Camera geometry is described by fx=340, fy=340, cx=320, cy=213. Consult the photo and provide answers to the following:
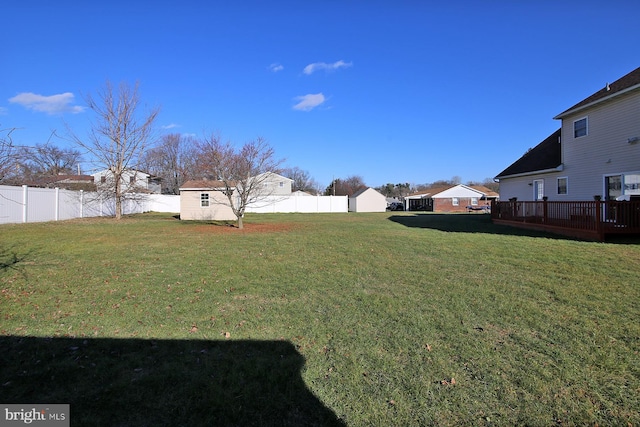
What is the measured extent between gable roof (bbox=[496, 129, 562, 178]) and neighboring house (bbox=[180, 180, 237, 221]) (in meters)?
18.7

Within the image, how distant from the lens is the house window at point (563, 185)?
1631 cm

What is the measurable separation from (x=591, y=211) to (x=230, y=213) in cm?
1999

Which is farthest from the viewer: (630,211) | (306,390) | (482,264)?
(630,211)

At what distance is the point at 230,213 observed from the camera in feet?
79.0

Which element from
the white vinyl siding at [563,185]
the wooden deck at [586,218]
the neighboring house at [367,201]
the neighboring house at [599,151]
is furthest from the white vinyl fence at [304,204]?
the wooden deck at [586,218]

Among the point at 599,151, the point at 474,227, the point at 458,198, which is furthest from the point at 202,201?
the point at 458,198

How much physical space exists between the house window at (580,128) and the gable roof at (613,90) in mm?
563

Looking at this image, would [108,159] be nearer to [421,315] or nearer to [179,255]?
[179,255]

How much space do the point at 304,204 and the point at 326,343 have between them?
38898 millimetres

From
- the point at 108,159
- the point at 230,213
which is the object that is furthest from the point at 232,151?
the point at 108,159

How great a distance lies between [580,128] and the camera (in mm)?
15453

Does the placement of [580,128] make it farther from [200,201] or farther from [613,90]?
[200,201]

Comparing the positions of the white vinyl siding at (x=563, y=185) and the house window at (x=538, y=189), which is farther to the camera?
the house window at (x=538, y=189)

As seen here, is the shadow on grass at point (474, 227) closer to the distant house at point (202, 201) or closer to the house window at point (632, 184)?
the house window at point (632, 184)
